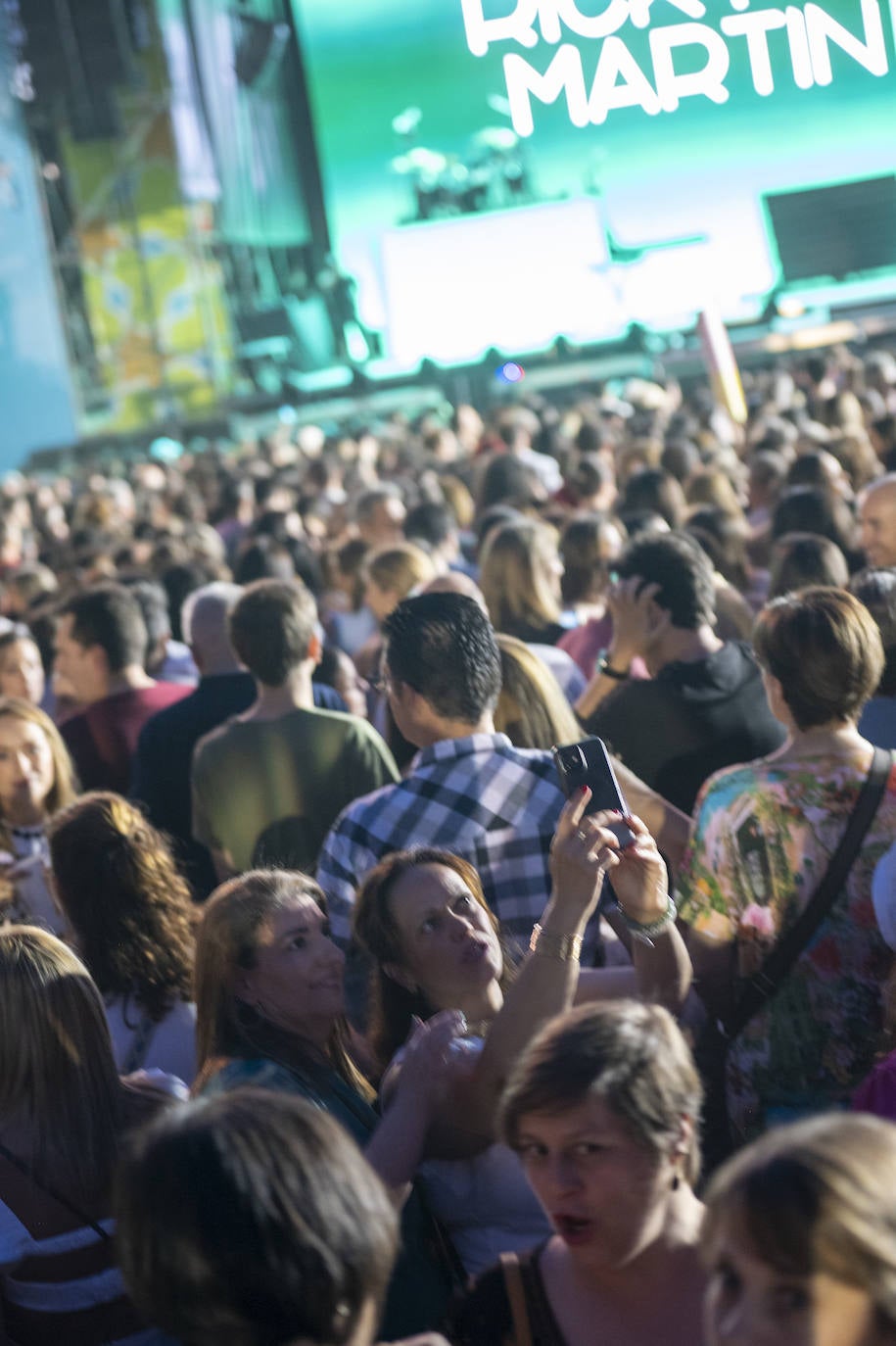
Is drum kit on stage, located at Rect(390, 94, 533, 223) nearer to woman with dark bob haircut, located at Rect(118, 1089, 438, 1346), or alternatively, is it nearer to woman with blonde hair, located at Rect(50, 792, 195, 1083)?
woman with blonde hair, located at Rect(50, 792, 195, 1083)

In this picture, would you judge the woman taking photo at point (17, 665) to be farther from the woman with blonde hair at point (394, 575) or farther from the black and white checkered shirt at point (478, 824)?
the black and white checkered shirt at point (478, 824)

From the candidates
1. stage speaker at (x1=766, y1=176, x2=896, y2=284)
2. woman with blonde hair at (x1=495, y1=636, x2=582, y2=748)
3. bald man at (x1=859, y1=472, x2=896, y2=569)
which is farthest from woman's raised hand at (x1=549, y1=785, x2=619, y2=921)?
stage speaker at (x1=766, y1=176, x2=896, y2=284)

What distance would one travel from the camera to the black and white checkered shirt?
2916mm

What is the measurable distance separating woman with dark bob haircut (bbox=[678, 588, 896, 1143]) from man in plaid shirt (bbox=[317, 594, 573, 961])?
0.30 metres

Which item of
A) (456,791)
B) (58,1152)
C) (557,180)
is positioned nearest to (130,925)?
(456,791)

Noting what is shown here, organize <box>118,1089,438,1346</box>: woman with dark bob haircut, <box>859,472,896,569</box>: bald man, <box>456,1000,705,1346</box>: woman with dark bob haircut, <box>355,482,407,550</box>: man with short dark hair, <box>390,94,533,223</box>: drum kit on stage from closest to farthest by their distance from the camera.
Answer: <box>118,1089,438,1346</box>: woman with dark bob haircut → <box>456,1000,705,1346</box>: woman with dark bob haircut → <box>859,472,896,569</box>: bald man → <box>355,482,407,550</box>: man with short dark hair → <box>390,94,533,223</box>: drum kit on stage

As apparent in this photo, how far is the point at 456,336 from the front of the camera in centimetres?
1825

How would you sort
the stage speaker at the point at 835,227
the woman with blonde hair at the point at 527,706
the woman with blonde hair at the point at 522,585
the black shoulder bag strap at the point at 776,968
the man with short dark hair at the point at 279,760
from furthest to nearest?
1. the stage speaker at the point at 835,227
2. the woman with blonde hair at the point at 522,585
3. the man with short dark hair at the point at 279,760
4. the woman with blonde hair at the point at 527,706
5. the black shoulder bag strap at the point at 776,968

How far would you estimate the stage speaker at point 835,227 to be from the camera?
1446 cm

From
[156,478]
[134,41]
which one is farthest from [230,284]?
[156,478]

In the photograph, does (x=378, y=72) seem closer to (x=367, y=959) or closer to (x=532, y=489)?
(x=532, y=489)

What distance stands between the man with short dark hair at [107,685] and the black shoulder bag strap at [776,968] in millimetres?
2317

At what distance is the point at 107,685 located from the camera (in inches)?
186

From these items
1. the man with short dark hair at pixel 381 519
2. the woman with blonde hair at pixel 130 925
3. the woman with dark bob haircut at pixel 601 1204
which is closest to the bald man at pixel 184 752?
the woman with blonde hair at pixel 130 925
